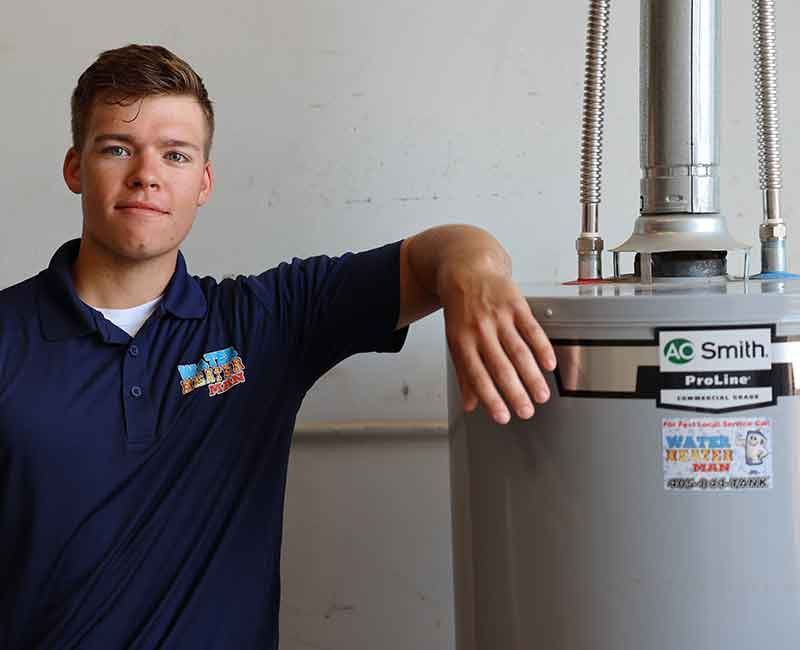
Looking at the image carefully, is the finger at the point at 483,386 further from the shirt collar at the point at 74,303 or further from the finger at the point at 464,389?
the shirt collar at the point at 74,303

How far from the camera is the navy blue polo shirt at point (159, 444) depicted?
1.15m

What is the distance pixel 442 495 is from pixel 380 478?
91mm

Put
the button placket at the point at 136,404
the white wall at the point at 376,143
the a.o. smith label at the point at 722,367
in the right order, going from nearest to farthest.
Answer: the a.o. smith label at the point at 722,367
the button placket at the point at 136,404
the white wall at the point at 376,143

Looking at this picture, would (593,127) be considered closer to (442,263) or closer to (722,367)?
(442,263)

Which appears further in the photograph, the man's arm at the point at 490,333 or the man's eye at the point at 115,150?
the man's eye at the point at 115,150

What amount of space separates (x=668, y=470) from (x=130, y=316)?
0.58m

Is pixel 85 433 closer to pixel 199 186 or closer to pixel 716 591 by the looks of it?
pixel 199 186

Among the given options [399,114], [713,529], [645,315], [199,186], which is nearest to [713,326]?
[645,315]

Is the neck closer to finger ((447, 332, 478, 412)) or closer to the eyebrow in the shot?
the eyebrow

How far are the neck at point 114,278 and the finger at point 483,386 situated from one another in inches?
15.9

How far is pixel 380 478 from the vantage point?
163cm

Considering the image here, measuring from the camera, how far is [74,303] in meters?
1.18

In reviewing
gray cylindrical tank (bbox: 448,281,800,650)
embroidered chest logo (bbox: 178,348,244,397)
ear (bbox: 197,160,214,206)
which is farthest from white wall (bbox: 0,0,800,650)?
gray cylindrical tank (bbox: 448,281,800,650)

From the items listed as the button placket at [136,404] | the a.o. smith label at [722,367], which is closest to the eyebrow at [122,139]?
the button placket at [136,404]
